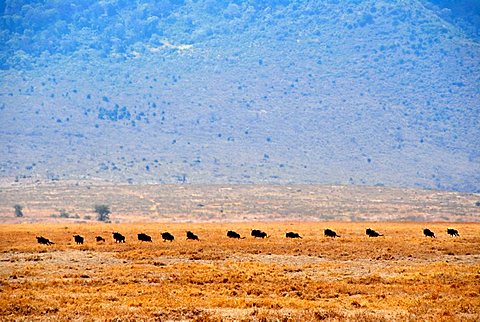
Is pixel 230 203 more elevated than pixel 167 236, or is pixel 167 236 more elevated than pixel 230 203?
pixel 230 203

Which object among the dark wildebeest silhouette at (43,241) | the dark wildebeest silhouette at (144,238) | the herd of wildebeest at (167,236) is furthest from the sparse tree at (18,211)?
the dark wildebeest silhouette at (144,238)

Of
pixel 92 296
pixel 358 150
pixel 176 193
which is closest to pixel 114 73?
pixel 358 150

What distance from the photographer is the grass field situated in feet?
66.8

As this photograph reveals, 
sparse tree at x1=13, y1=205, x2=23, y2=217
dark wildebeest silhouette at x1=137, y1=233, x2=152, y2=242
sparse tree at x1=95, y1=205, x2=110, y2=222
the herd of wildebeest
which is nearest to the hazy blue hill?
sparse tree at x1=13, y1=205, x2=23, y2=217

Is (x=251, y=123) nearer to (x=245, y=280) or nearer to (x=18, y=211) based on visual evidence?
(x=18, y=211)

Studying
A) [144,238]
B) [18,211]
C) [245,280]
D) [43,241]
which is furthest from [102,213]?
[245,280]

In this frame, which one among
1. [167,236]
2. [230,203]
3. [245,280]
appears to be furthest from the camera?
[230,203]

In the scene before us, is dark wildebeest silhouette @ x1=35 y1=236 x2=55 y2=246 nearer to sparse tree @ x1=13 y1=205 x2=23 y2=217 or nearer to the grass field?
the grass field

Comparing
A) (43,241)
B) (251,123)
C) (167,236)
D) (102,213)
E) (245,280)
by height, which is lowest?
(245,280)

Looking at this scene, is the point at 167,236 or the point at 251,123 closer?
the point at 167,236

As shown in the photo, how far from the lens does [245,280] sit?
2581 centimetres

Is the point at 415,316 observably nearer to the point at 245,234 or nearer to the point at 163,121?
the point at 245,234

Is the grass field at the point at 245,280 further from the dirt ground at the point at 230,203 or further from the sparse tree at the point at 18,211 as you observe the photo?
the sparse tree at the point at 18,211

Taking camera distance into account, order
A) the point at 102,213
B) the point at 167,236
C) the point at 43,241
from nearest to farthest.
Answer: the point at 43,241
the point at 167,236
the point at 102,213
